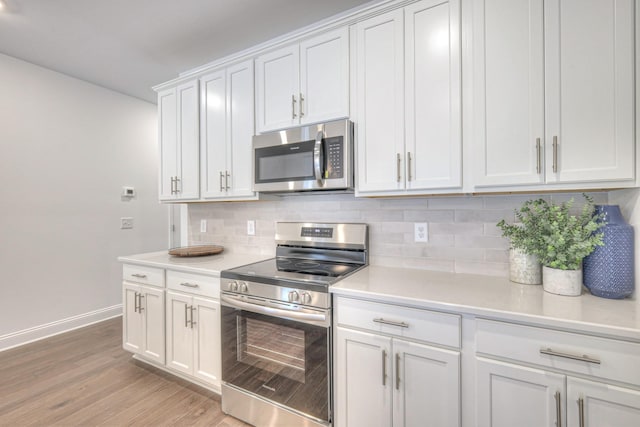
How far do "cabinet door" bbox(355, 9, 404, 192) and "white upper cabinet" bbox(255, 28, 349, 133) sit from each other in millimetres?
113

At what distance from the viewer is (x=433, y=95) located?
1.54 metres

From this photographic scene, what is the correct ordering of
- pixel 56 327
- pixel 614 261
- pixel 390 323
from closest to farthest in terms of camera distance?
pixel 614 261 → pixel 390 323 → pixel 56 327

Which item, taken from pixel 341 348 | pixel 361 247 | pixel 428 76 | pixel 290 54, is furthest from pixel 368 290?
pixel 290 54

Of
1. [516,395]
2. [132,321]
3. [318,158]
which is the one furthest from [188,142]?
[516,395]

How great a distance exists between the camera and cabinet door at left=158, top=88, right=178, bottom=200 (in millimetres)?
2557

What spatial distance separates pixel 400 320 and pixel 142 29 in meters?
2.79

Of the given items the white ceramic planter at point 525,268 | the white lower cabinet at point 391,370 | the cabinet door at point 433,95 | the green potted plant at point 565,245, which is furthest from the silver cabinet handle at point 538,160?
the white lower cabinet at point 391,370

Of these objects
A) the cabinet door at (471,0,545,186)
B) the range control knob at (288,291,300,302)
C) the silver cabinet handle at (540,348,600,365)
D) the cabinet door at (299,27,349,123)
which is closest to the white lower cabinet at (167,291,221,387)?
the range control knob at (288,291,300,302)

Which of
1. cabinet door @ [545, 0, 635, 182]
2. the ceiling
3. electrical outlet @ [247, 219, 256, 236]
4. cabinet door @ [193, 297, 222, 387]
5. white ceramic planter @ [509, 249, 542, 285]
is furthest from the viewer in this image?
electrical outlet @ [247, 219, 256, 236]

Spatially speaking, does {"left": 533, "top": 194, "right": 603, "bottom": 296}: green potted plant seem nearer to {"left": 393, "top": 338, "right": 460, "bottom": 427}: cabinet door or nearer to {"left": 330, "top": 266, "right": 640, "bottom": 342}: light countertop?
{"left": 330, "top": 266, "right": 640, "bottom": 342}: light countertop

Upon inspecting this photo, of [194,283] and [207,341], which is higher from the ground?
[194,283]

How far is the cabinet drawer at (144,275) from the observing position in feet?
7.13

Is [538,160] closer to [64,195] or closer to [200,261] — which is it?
[200,261]

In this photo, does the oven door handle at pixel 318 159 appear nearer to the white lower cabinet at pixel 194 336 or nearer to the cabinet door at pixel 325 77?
the cabinet door at pixel 325 77
